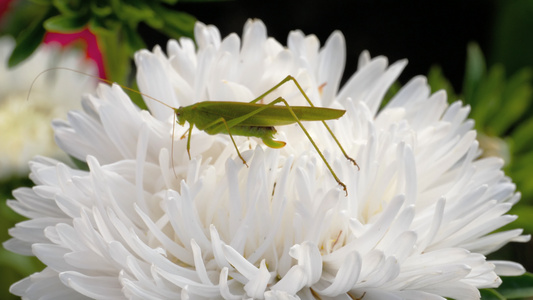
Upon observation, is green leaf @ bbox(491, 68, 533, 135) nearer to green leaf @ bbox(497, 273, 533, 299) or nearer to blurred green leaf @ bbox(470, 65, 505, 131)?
blurred green leaf @ bbox(470, 65, 505, 131)

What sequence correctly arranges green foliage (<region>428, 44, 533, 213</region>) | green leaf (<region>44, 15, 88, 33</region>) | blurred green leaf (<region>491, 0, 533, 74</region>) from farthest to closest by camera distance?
blurred green leaf (<region>491, 0, 533, 74</region>)
green foliage (<region>428, 44, 533, 213</region>)
green leaf (<region>44, 15, 88, 33</region>)

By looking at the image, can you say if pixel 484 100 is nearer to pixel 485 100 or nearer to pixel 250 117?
pixel 485 100

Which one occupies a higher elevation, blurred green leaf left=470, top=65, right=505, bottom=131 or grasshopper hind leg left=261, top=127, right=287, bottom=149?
blurred green leaf left=470, top=65, right=505, bottom=131

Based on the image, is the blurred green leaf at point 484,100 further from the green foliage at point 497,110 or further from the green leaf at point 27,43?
the green leaf at point 27,43

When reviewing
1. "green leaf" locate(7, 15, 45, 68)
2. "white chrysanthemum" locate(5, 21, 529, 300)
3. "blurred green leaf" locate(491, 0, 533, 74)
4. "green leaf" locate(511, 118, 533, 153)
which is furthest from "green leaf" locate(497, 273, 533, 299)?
"blurred green leaf" locate(491, 0, 533, 74)

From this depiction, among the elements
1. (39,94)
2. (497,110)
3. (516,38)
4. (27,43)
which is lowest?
(39,94)

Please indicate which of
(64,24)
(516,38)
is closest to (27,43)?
(64,24)

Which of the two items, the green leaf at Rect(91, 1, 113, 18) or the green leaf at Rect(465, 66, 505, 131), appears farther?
the green leaf at Rect(465, 66, 505, 131)
